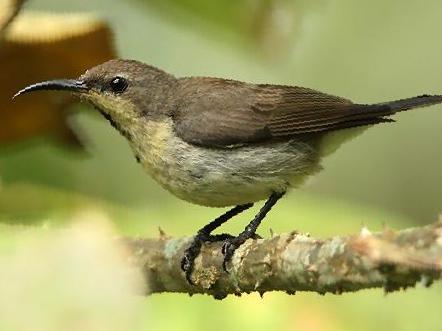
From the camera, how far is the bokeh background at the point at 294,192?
3.11m

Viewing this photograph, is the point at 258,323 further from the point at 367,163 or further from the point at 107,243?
the point at 367,163

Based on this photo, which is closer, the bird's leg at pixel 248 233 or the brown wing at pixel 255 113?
the bird's leg at pixel 248 233

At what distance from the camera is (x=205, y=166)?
3.95 metres

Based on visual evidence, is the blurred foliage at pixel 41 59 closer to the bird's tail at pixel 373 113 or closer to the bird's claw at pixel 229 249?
the bird's claw at pixel 229 249

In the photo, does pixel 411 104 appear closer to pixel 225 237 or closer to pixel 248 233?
pixel 248 233

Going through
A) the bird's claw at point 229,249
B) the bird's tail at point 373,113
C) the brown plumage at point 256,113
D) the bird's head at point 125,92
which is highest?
the bird's head at point 125,92

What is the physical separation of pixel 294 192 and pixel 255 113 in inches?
21.7

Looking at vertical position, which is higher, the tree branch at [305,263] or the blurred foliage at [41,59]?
the blurred foliage at [41,59]

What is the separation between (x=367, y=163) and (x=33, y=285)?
307 inches

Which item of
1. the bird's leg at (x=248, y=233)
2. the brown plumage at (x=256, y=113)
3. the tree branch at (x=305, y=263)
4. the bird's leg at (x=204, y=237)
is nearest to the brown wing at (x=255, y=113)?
the brown plumage at (x=256, y=113)

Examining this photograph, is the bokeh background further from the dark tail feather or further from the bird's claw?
the dark tail feather

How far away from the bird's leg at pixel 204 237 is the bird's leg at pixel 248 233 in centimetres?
15

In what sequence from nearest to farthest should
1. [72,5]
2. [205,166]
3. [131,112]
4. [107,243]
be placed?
[107,243] < [205,166] < [131,112] < [72,5]

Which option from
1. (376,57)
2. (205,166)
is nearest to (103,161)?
(205,166)
